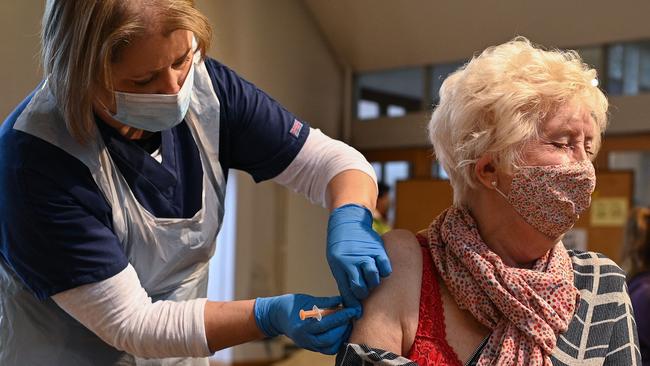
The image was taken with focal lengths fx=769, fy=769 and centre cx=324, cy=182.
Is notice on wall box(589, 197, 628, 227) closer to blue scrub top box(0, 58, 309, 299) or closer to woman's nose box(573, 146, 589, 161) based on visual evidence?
woman's nose box(573, 146, 589, 161)

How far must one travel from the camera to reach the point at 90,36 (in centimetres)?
136

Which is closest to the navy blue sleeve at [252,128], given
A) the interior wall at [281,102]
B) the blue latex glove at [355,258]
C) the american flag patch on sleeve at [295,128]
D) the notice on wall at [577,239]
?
the american flag patch on sleeve at [295,128]

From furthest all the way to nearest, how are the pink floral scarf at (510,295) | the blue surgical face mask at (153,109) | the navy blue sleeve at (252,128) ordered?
1. the navy blue sleeve at (252,128)
2. the blue surgical face mask at (153,109)
3. the pink floral scarf at (510,295)

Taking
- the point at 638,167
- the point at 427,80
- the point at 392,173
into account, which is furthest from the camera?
the point at 392,173

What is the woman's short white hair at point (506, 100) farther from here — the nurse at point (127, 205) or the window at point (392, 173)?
the window at point (392, 173)

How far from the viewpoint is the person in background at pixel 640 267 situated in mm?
2777

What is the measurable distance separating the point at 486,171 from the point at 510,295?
24 cm

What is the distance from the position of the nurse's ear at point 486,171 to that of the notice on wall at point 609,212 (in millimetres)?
5071

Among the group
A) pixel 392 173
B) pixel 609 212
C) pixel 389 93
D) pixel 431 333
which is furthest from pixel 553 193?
pixel 389 93

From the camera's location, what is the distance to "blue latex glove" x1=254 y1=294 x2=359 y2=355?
1403 mm

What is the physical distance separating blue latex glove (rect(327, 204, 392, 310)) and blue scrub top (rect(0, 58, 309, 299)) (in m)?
0.35

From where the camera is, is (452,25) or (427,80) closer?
(452,25)

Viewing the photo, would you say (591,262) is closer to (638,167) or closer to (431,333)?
(431,333)

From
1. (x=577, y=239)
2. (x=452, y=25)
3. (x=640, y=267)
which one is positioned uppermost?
(x=452, y=25)
